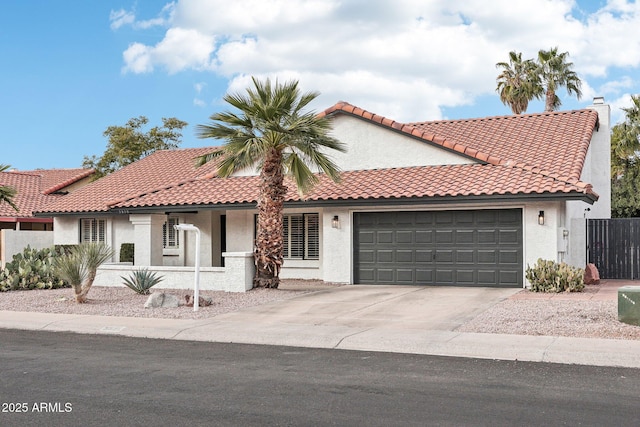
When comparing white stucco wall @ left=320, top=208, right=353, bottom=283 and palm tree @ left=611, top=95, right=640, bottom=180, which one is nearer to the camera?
white stucco wall @ left=320, top=208, right=353, bottom=283

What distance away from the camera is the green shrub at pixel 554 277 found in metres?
17.0

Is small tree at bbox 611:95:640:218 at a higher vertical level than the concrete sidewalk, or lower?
higher

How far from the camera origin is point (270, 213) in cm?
1797

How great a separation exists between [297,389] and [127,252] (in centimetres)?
1968

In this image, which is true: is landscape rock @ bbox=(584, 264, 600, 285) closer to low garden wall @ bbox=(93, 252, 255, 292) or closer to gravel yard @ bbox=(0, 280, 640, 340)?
gravel yard @ bbox=(0, 280, 640, 340)

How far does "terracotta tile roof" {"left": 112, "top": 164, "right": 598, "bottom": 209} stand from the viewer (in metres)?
18.0

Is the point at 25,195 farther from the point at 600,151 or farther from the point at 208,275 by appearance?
the point at 600,151

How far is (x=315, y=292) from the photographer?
18.2m

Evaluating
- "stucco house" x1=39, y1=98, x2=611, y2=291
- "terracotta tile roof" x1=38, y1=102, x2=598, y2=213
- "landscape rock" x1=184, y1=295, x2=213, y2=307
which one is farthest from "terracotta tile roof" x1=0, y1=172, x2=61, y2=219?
"landscape rock" x1=184, y1=295, x2=213, y2=307

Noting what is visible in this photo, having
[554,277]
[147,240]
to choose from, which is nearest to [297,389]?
[554,277]

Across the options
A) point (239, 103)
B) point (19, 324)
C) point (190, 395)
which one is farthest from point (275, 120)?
point (190, 395)

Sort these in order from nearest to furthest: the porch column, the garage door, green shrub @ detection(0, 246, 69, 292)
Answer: the garage door < green shrub @ detection(0, 246, 69, 292) < the porch column

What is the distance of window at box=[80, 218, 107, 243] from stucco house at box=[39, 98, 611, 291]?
5.78ft

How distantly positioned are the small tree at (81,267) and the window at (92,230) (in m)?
10.9
